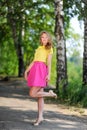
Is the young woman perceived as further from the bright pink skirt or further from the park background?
the park background

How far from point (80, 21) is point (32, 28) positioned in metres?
16.6

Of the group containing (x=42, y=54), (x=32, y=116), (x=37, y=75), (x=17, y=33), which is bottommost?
(x=32, y=116)

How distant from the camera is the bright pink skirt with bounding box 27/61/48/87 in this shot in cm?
997

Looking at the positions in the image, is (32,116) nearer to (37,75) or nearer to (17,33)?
(37,75)

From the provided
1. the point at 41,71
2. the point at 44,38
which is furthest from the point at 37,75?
the point at 44,38

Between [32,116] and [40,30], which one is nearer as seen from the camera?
[32,116]

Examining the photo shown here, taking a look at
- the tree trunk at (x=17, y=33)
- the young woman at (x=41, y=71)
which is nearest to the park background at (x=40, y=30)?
the tree trunk at (x=17, y=33)

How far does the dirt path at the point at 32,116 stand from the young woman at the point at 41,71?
41cm

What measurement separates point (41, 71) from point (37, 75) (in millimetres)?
129

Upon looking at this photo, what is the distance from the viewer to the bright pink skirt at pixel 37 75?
32.7 ft

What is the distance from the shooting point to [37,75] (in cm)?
1001

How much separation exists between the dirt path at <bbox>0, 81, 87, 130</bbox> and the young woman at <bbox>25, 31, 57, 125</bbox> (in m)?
0.41

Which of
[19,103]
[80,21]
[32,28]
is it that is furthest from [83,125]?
[32,28]

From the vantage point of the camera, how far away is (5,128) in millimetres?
9609
